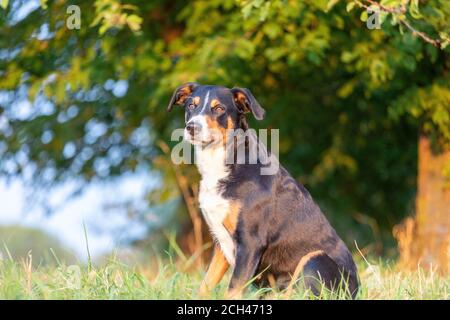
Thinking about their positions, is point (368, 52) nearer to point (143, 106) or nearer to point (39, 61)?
point (143, 106)

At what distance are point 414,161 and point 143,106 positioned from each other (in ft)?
15.3

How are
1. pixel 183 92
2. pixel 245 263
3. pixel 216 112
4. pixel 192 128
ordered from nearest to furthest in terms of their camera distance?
pixel 245 263, pixel 192 128, pixel 216 112, pixel 183 92

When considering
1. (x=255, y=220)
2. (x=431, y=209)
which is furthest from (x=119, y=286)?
(x=431, y=209)

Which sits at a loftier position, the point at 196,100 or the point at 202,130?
the point at 196,100

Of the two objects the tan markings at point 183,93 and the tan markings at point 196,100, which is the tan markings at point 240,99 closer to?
the tan markings at point 196,100

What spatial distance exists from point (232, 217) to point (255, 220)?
152mm

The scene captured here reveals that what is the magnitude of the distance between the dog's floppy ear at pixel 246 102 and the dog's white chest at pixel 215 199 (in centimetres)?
37

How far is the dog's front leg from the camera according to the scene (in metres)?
4.72

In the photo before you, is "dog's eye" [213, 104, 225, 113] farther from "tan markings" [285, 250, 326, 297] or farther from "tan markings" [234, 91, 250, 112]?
"tan markings" [285, 250, 326, 297]

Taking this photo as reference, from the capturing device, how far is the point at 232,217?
192 inches

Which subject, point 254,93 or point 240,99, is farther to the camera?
point 254,93

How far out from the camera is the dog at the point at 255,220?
4801 millimetres

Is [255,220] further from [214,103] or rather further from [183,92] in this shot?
[183,92]

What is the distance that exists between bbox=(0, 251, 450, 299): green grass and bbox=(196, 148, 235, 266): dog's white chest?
29cm
